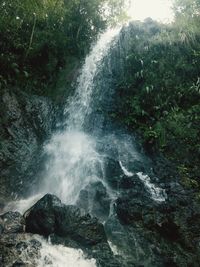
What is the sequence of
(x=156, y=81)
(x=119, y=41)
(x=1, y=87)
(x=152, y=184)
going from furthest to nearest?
(x=119, y=41) < (x=156, y=81) < (x=1, y=87) < (x=152, y=184)

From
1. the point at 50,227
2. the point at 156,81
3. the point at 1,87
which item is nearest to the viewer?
the point at 50,227

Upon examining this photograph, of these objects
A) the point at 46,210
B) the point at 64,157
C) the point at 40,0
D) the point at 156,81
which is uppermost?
A: the point at 40,0

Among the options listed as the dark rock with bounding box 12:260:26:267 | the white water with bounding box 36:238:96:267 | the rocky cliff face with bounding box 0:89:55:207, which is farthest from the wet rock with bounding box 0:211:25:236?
the rocky cliff face with bounding box 0:89:55:207

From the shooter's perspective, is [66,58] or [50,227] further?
[66,58]

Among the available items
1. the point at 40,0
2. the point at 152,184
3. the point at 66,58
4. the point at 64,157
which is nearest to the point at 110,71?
the point at 66,58

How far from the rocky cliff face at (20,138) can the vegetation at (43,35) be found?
1.14 m

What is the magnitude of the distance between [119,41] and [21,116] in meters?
11.3

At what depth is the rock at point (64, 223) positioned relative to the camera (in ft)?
28.1

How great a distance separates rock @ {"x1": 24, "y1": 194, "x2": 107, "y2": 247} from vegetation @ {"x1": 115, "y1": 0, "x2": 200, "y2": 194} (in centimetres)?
459

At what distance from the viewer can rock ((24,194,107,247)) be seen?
855 centimetres

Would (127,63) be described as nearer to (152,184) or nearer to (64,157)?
(64,157)

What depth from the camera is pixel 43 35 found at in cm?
1742

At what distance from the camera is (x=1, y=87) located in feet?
44.7

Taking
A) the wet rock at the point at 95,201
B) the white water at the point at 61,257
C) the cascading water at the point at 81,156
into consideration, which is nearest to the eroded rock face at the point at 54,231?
the white water at the point at 61,257
